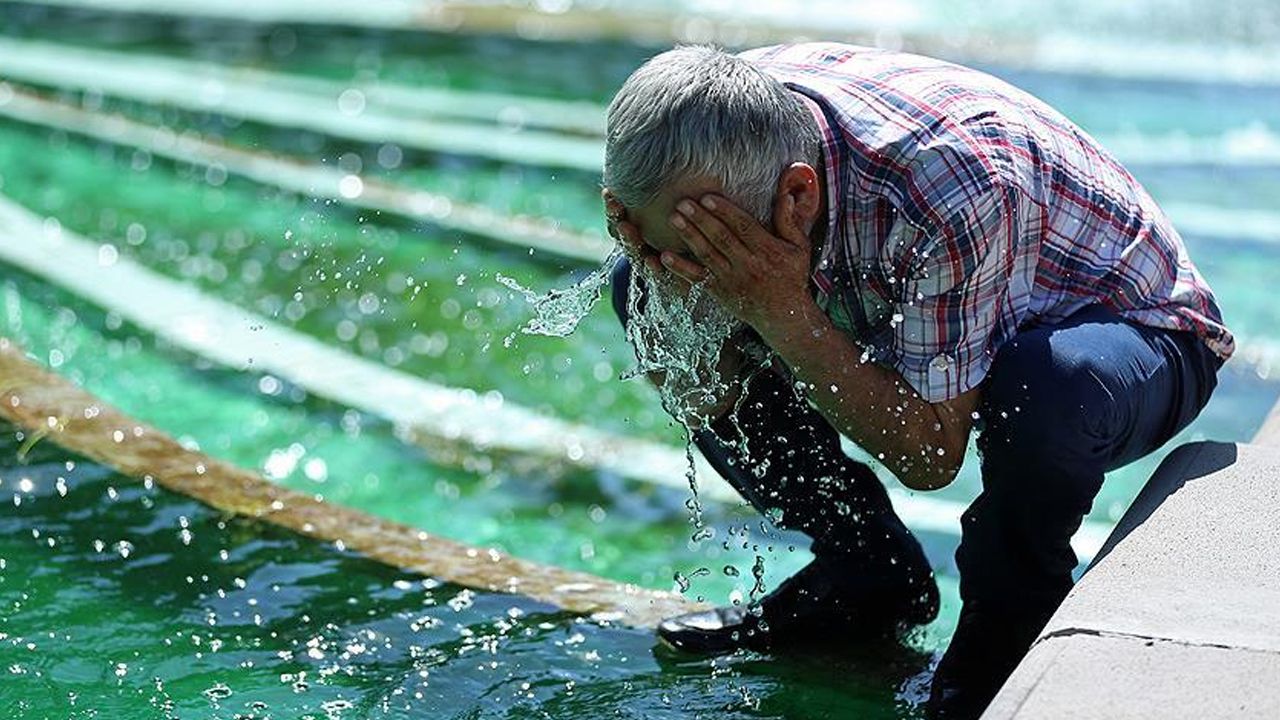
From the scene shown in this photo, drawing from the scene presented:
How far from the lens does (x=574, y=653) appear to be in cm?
332

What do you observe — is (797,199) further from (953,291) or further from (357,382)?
(357,382)

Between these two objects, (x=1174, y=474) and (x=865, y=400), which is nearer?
(x=865, y=400)

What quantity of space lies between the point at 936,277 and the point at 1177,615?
59cm

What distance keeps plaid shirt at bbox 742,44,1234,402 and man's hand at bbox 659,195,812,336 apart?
9cm

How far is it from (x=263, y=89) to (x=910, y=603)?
237 inches

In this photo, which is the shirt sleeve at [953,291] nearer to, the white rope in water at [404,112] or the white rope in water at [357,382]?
the white rope in water at [357,382]

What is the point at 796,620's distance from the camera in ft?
11.1

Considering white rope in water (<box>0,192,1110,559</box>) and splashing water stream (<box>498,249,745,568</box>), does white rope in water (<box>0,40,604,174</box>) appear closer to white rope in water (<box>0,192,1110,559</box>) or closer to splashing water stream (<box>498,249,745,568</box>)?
white rope in water (<box>0,192,1110,559</box>)

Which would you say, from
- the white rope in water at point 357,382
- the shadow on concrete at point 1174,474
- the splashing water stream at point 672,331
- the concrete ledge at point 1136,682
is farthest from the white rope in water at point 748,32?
the concrete ledge at point 1136,682

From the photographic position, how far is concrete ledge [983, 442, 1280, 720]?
2338 millimetres

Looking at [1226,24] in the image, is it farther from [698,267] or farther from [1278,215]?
[698,267]

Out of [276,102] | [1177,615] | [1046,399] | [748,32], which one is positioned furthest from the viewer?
[748,32]

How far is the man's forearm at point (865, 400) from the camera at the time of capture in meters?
2.83

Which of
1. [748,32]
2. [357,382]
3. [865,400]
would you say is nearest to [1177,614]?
[865,400]
